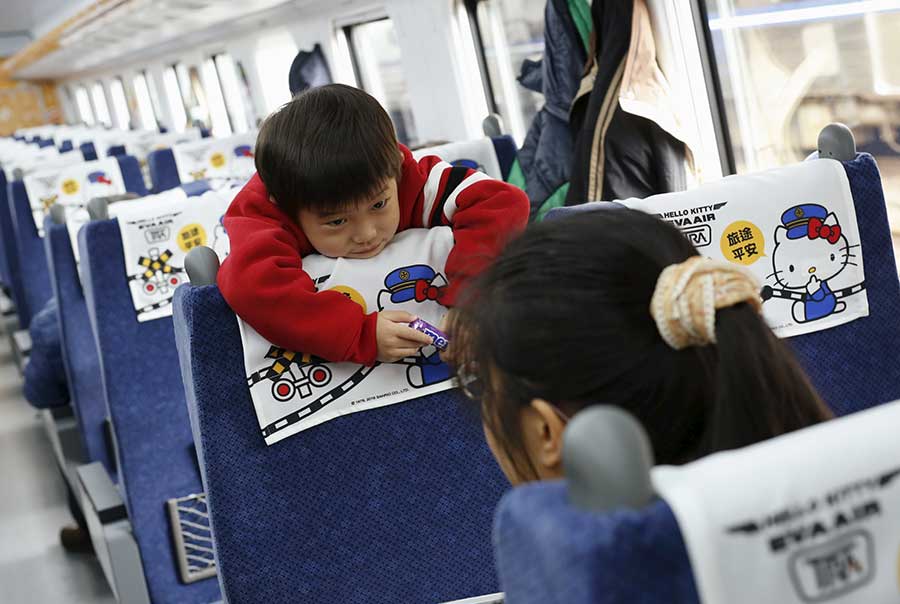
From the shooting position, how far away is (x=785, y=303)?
159 cm

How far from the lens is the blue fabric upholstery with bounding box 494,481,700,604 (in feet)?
1.86

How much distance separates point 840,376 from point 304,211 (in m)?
0.80

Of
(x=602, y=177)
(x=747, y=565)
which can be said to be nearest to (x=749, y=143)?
(x=602, y=177)

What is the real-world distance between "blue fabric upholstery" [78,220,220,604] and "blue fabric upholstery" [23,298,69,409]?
94cm

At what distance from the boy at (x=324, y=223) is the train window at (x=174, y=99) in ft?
37.5

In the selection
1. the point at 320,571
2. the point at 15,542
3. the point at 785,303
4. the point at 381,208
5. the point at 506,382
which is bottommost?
the point at 15,542

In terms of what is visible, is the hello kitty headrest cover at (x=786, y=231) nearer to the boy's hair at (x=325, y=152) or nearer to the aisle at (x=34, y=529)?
the boy's hair at (x=325, y=152)

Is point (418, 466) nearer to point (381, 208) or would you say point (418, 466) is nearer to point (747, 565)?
point (381, 208)

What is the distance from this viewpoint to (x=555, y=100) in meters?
3.67

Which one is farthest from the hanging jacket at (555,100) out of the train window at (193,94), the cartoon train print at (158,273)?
the train window at (193,94)

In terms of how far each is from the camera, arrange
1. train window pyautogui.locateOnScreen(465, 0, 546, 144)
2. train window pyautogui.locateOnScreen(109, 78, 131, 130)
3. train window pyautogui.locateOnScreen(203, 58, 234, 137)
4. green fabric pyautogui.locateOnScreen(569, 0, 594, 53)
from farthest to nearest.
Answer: train window pyautogui.locateOnScreen(109, 78, 131, 130) → train window pyautogui.locateOnScreen(203, 58, 234, 137) → train window pyautogui.locateOnScreen(465, 0, 546, 144) → green fabric pyautogui.locateOnScreen(569, 0, 594, 53)

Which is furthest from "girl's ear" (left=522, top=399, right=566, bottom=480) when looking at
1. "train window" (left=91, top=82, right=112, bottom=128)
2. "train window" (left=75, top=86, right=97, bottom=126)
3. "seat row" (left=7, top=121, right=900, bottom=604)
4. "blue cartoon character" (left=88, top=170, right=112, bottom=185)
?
"train window" (left=75, top=86, right=97, bottom=126)

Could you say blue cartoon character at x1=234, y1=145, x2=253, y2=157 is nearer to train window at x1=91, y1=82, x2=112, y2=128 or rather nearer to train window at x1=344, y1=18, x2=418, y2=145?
train window at x1=344, y1=18, x2=418, y2=145

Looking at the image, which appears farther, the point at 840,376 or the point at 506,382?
the point at 840,376
